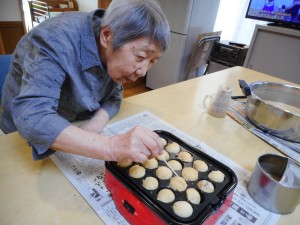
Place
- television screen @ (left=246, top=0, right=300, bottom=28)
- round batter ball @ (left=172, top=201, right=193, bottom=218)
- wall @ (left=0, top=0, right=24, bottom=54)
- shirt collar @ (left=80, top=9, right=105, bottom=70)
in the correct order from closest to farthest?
round batter ball @ (left=172, top=201, right=193, bottom=218) < shirt collar @ (left=80, top=9, right=105, bottom=70) < television screen @ (left=246, top=0, right=300, bottom=28) < wall @ (left=0, top=0, right=24, bottom=54)

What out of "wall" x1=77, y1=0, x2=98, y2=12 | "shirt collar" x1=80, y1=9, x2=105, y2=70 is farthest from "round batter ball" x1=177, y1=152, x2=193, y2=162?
"wall" x1=77, y1=0, x2=98, y2=12

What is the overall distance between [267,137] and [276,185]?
40cm

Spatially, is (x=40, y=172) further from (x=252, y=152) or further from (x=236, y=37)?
(x=236, y=37)

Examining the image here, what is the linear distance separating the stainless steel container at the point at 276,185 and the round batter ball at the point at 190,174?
0.52 ft

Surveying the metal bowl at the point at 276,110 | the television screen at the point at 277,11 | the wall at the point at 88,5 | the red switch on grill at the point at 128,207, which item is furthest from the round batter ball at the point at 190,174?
the wall at the point at 88,5

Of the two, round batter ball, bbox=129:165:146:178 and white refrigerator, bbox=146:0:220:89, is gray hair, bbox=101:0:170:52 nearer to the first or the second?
round batter ball, bbox=129:165:146:178

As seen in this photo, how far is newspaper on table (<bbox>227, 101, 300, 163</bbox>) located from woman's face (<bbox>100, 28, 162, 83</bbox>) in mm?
517

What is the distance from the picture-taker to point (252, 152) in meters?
0.79

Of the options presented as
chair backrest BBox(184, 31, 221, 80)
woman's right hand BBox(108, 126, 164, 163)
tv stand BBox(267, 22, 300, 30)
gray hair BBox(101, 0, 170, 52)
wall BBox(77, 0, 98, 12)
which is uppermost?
gray hair BBox(101, 0, 170, 52)

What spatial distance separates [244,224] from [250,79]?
1.08 m

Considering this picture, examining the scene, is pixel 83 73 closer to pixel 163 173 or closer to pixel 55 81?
pixel 55 81

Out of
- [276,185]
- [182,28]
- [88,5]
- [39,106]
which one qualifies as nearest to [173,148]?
Answer: [276,185]

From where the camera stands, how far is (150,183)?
52 centimetres

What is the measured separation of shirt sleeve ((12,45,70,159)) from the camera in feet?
1.67
